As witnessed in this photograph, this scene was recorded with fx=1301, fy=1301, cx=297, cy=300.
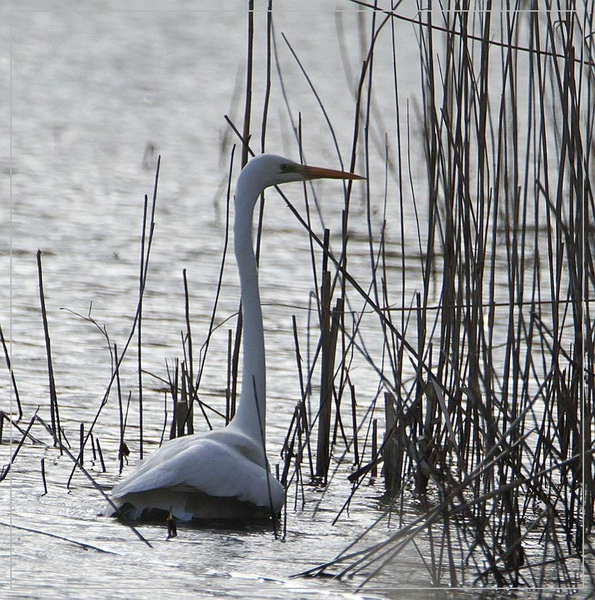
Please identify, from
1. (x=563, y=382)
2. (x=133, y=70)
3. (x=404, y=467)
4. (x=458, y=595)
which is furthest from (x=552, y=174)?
(x=133, y=70)

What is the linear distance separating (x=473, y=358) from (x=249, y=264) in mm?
1031

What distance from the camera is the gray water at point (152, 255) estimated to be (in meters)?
3.35

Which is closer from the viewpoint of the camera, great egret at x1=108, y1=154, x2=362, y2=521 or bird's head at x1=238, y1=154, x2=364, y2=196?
great egret at x1=108, y1=154, x2=362, y2=521

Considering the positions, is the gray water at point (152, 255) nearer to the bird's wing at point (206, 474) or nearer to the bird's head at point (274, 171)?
the bird's wing at point (206, 474)

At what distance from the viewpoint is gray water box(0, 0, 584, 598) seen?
3.35m

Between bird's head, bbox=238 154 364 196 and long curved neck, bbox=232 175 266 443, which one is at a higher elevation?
bird's head, bbox=238 154 364 196

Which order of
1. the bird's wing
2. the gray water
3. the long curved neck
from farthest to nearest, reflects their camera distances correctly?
the long curved neck < the bird's wing < the gray water

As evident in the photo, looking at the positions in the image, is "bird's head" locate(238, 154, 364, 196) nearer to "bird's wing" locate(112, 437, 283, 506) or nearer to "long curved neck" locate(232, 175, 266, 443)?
"long curved neck" locate(232, 175, 266, 443)

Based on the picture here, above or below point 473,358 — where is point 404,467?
below

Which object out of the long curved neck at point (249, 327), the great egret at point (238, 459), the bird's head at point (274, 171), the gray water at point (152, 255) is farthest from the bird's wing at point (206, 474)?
the bird's head at point (274, 171)

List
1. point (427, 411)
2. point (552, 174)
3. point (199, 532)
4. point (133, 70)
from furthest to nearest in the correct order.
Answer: point (133, 70), point (552, 174), point (427, 411), point (199, 532)

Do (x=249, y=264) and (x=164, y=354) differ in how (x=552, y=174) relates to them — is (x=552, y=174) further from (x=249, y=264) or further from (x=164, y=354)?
(x=249, y=264)

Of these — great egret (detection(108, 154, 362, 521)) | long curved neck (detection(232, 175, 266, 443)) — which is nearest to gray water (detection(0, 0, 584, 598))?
great egret (detection(108, 154, 362, 521))

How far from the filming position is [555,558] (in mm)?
3279
